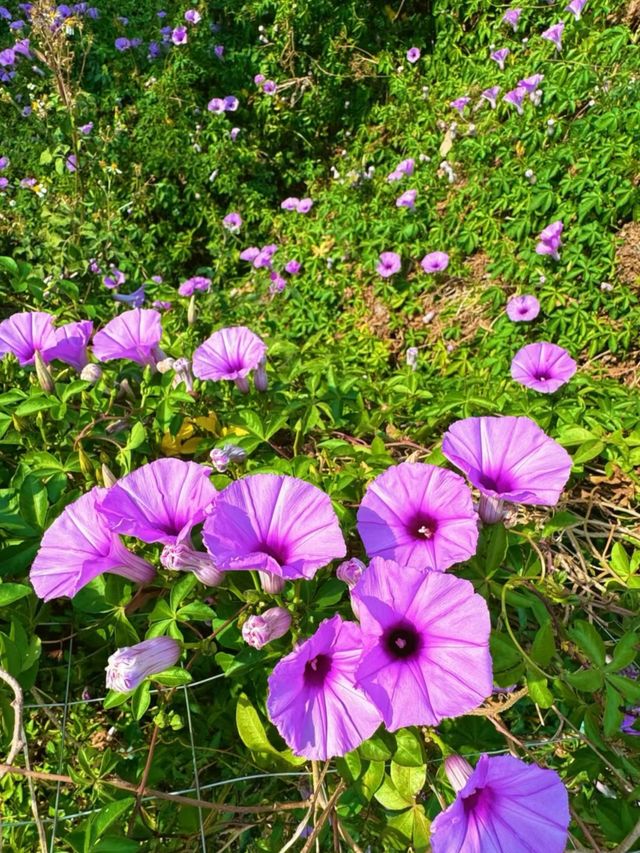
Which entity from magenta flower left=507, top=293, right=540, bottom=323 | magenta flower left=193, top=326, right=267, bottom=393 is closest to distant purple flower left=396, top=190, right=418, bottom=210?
magenta flower left=507, top=293, right=540, bottom=323

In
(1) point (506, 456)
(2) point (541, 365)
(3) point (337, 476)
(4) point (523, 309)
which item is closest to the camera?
(1) point (506, 456)

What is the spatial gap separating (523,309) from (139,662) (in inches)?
102

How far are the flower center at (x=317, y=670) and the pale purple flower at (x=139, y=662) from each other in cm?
24

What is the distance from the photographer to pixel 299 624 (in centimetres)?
111

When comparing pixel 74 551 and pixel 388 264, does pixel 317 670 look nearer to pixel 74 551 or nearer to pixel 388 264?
pixel 74 551

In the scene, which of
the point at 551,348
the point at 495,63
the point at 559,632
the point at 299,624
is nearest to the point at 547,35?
the point at 495,63

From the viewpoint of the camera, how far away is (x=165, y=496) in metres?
1.04

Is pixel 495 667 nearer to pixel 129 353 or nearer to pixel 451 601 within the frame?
pixel 451 601

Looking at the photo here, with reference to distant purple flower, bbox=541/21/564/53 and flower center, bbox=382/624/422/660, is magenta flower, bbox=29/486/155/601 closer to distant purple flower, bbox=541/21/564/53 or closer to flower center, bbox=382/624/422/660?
flower center, bbox=382/624/422/660

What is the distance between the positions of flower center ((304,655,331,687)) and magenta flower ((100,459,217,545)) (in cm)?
30

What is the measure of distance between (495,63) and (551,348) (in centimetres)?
330

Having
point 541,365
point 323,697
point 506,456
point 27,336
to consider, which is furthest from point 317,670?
point 541,365

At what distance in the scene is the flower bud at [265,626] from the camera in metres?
0.93

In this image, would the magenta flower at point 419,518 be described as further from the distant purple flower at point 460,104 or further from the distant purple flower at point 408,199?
the distant purple flower at point 460,104
